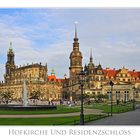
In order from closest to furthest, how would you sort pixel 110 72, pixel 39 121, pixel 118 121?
pixel 39 121 → pixel 118 121 → pixel 110 72

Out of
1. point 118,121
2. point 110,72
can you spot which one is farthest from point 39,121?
point 110,72

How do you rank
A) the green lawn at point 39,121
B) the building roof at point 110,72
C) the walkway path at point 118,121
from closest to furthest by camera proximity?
1. the green lawn at point 39,121
2. the walkway path at point 118,121
3. the building roof at point 110,72

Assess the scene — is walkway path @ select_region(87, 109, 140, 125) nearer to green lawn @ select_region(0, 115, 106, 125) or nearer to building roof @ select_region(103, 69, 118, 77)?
green lawn @ select_region(0, 115, 106, 125)

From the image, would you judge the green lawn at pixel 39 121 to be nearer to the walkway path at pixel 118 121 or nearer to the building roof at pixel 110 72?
the walkway path at pixel 118 121

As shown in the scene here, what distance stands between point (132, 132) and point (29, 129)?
13.1 ft

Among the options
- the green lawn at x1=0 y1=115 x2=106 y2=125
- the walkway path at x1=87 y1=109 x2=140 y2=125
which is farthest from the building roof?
the green lawn at x1=0 y1=115 x2=106 y2=125

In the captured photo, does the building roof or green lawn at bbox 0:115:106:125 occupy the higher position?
the building roof

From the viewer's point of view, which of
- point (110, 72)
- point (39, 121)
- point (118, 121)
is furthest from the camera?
point (110, 72)

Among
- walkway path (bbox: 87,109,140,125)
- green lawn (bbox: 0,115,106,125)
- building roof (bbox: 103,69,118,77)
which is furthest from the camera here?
building roof (bbox: 103,69,118,77)

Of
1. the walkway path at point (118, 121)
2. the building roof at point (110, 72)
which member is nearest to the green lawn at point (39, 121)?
the walkway path at point (118, 121)

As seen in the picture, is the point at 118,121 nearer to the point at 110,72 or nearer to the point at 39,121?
the point at 39,121

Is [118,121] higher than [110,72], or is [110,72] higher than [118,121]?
[110,72]
